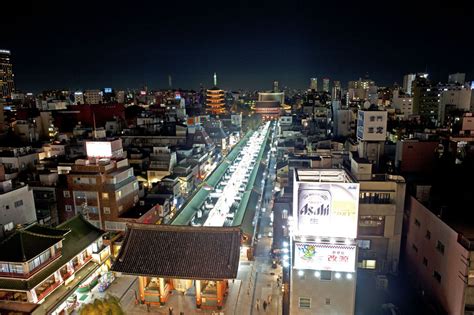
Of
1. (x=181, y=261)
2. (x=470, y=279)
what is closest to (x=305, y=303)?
(x=181, y=261)

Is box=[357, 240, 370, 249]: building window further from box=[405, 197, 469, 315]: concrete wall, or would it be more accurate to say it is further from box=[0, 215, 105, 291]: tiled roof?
box=[0, 215, 105, 291]: tiled roof

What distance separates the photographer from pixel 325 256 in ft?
61.3

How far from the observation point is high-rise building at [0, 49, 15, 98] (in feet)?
454

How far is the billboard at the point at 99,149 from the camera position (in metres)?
34.6

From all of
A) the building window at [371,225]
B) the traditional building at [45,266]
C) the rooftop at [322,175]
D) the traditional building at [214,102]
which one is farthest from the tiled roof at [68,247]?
the traditional building at [214,102]

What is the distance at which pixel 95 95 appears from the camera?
159000 millimetres

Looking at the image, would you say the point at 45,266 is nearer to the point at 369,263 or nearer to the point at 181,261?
the point at 181,261

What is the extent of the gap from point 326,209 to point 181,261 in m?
9.40

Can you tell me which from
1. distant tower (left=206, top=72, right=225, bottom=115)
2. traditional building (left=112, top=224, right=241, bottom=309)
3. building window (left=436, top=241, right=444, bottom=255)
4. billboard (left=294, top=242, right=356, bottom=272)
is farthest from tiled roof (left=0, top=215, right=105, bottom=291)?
distant tower (left=206, top=72, right=225, bottom=115)

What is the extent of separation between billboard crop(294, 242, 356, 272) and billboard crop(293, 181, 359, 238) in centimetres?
65

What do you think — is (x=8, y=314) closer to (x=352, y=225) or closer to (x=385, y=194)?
(x=352, y=225)

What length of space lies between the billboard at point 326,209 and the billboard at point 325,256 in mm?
651

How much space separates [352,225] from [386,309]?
733 centimetres

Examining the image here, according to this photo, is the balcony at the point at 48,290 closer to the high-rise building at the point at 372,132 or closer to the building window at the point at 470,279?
the building window at the point at 470,279
